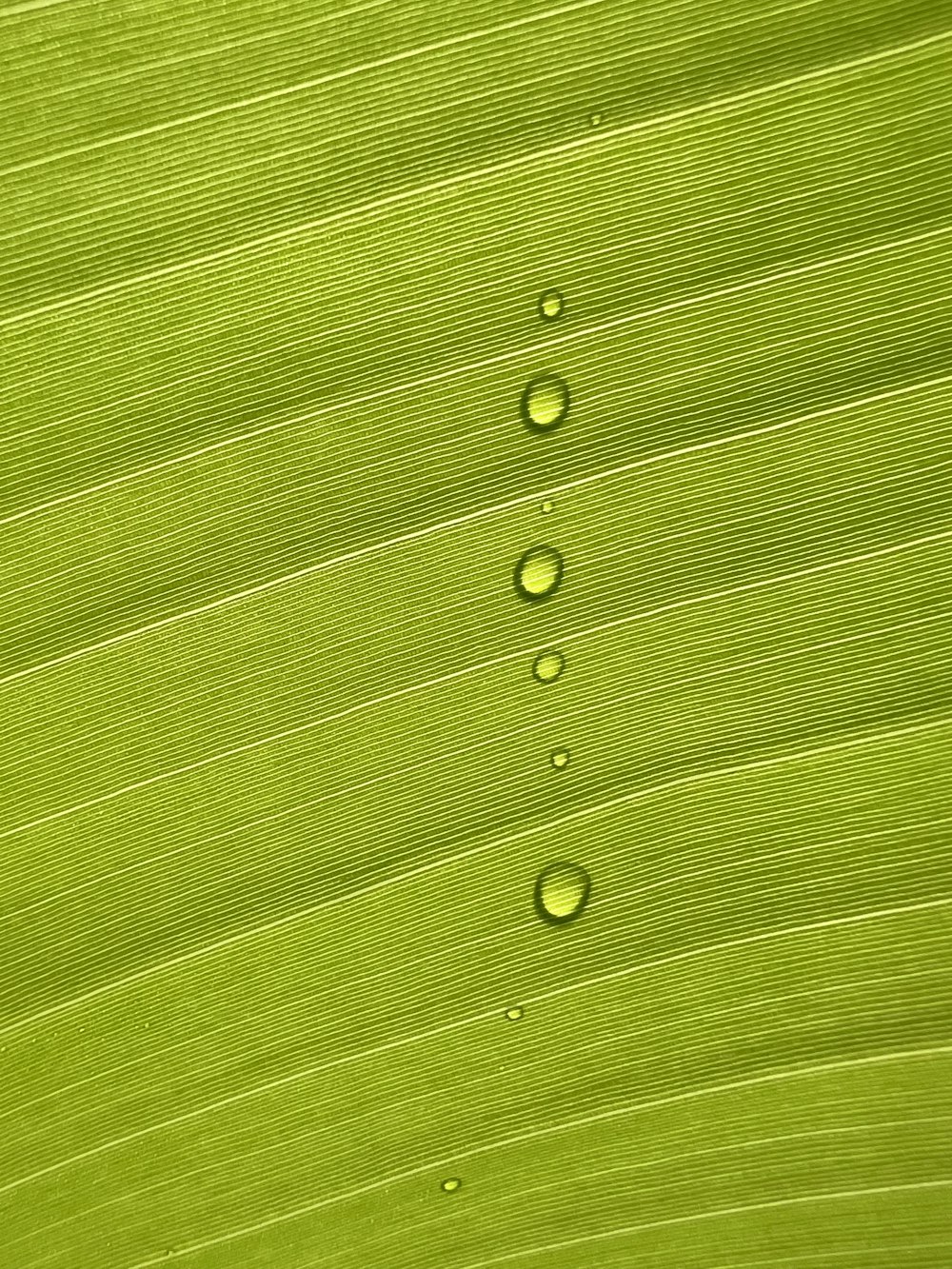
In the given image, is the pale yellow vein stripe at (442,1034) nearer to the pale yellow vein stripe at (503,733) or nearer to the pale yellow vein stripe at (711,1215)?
the pale yellow vein stripe at (711,1215)

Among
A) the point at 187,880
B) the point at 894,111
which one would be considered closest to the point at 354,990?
the point at 187,880

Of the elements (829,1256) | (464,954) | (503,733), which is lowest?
(829,1256)

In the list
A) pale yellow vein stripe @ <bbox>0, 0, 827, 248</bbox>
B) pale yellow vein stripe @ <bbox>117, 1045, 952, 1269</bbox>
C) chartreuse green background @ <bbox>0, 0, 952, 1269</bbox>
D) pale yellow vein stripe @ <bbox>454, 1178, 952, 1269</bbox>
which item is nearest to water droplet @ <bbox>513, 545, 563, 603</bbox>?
chartreuse green background @ <bbox>0, 0, 952, 1269</bbox>

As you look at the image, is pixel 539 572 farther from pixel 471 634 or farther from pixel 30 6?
pixel 30 6

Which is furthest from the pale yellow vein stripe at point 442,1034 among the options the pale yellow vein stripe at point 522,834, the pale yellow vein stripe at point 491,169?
the pale yellow vein stripe at point 491,169

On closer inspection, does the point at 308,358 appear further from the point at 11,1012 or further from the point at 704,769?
the point at 11,1012

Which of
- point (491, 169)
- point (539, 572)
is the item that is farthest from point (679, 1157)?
point (491, 169)

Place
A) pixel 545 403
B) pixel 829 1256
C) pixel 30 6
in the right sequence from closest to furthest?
pixel 30 6 → pixel 545 403 → pixel 829 1256
